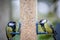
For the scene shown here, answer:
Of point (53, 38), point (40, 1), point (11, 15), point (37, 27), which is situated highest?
point (40, 1)

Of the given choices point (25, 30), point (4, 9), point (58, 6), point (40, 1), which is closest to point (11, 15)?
point (4, 9)

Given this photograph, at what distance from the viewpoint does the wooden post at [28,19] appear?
398cm

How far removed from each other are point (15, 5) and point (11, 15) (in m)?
0.25

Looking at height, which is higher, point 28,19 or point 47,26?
point 28,19

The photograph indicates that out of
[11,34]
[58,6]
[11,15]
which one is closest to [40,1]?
[58,6]

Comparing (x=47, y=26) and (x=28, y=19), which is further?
(x=47, y=26)

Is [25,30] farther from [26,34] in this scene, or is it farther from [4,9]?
[4,9]

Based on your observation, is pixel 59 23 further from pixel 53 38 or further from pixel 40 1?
pixel 40 1

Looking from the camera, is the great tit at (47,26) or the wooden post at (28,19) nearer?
the wooden post at (28,19)

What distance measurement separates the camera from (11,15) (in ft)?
13.5

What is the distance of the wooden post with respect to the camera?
157 inches

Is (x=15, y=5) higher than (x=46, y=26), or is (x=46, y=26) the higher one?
(x=15, y=5)

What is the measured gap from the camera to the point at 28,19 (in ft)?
13.2

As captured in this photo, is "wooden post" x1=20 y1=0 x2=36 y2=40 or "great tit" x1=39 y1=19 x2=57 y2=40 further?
"great tit" x1=39 y1=19 x2=57 y2=40
